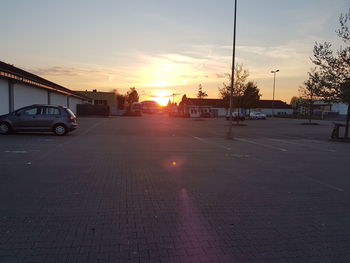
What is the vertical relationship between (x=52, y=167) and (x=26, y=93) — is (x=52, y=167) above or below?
below

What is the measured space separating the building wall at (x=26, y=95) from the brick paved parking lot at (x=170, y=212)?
15.7 metres

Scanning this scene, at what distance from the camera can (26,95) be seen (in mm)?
25797

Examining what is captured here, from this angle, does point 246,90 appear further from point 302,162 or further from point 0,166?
point 0,166

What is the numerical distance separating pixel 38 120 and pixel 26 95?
32.4 ft

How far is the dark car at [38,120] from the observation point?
56.2 feet

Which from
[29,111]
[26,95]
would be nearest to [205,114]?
[26,95]

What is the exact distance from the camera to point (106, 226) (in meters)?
4.51

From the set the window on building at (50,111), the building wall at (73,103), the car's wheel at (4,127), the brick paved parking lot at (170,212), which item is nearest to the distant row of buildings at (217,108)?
the building wall at (73,103)

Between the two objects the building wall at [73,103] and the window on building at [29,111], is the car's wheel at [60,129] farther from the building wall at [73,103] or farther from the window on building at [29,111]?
the building wall at [73,103]

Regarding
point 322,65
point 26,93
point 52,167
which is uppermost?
point 322,65

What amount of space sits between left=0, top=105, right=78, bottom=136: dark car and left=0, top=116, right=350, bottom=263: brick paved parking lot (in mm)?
8383

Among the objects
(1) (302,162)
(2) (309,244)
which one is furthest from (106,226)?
(1) (302,162)

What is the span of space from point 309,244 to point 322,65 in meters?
18.2

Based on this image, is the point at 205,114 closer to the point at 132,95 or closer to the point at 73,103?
the point at 73,103
